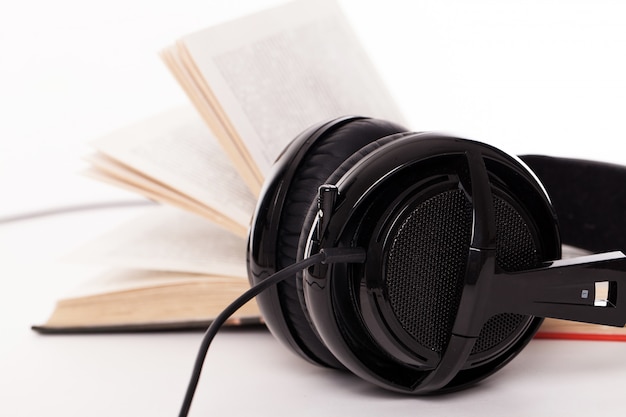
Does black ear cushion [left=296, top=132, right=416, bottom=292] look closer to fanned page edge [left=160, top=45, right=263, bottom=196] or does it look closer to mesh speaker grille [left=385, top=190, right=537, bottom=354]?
mesh speaker grille [left=385, top=190, right=537, bottom=354]

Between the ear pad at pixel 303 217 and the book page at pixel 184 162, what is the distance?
0.29 meters

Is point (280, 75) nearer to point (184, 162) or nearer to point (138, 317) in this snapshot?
point (184, 162)

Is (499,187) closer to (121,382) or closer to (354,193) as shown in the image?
(354,193)

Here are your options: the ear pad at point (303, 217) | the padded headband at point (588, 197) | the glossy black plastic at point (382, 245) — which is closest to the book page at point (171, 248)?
the ear pad at point (303, 217)

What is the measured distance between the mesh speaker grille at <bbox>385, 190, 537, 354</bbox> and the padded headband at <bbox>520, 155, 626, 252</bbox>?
50 centimetres

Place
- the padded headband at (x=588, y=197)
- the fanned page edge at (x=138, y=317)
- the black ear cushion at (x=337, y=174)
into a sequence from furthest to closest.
A: 1. the padded headband at (x=588, y=197)
2. the fanned page edge at (x=138, y=317)
3. the black ear cushion at (x=337, y=174)

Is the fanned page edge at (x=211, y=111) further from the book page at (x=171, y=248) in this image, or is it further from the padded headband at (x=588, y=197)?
the padded headband at (x=588, y=197)

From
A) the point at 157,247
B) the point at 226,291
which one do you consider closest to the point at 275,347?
the point at 226,291

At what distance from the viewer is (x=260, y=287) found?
2.68 ft

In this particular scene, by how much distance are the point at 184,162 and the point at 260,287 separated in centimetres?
60

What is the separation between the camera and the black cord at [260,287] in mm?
787

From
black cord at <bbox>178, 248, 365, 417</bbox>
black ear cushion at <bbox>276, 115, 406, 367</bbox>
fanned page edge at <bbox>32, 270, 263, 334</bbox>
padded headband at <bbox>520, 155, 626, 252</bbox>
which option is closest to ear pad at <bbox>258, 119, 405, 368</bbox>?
black ear cushion at <bbox>276, 115, 406, 367</bbox>

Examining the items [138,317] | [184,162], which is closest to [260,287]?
[138,317]

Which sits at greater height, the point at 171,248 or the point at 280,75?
the point at 280,75
